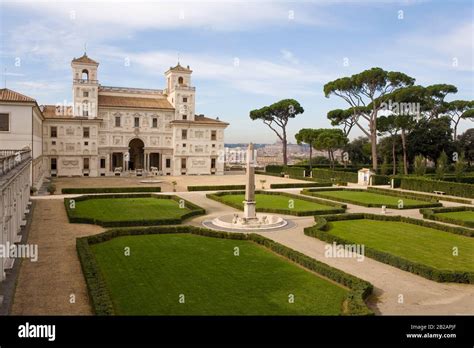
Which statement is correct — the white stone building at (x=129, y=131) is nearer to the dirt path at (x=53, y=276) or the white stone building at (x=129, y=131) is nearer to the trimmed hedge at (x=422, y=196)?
the trimmed hedge at (x=422, y=196)

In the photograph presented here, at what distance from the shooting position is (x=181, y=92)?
60219mm

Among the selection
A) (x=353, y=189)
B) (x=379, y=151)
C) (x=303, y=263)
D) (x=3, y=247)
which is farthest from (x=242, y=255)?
(x=379, y=151)

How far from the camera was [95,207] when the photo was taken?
90.9ft

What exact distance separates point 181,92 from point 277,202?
3322 centimetres

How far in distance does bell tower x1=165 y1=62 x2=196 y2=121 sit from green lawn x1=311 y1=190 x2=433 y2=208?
27956mm

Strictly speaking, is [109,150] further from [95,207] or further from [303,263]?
[303,263]

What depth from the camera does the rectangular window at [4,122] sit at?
114 feet

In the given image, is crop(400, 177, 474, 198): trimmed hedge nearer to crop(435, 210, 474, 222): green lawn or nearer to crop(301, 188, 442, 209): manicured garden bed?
crop(301, 188, 442, 209): manicured garden bed

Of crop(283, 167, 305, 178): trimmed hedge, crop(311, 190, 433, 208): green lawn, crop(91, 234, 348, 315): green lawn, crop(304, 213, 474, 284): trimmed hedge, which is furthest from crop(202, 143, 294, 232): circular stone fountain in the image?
crop(283, 167, 305, 178): trimmed hedge

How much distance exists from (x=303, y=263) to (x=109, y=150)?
151ft

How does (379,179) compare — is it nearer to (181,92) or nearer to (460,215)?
(460,215)

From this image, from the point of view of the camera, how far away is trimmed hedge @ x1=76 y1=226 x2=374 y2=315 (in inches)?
416

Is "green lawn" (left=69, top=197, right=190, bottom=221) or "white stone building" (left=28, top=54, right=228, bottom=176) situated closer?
"green lawn" (left=69, top=197, right=190, bottom=221)

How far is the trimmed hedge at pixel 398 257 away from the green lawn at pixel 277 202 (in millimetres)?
3543
